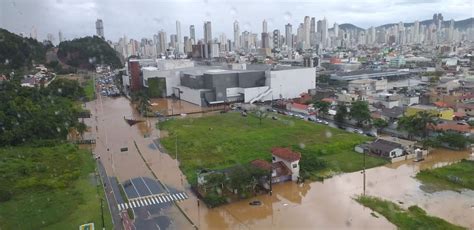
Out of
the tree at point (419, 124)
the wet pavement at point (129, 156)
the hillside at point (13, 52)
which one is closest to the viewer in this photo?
the wet pavement at point (129, 156)

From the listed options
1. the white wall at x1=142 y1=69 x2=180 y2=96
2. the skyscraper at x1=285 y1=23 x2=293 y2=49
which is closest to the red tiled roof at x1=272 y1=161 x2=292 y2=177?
the white wall at x1=142 y1=69 x2=180 y2=96

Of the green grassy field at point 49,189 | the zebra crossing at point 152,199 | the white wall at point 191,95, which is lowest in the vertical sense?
the zebra crossing at point 152,199

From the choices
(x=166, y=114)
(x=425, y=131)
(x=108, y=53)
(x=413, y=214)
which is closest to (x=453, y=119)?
(x=425, y=131)

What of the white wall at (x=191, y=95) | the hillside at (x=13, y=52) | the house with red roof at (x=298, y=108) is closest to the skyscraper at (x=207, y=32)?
the hillside at (x=13, y=52)

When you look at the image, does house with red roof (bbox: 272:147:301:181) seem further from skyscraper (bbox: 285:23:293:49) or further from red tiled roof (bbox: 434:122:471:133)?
skyscraper (bbox: 285:23:293:49)

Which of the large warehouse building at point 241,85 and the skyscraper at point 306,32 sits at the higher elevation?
the skyscraper at point 306,32

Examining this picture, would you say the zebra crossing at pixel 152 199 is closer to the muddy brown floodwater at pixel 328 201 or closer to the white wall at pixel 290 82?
the muddy brown floodwater at pixel 328 201

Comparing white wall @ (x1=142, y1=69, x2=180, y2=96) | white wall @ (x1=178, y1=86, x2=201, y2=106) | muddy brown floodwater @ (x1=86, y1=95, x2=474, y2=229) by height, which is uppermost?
white wall @ (x1=142, y1=69, x2=180, y2=96)
